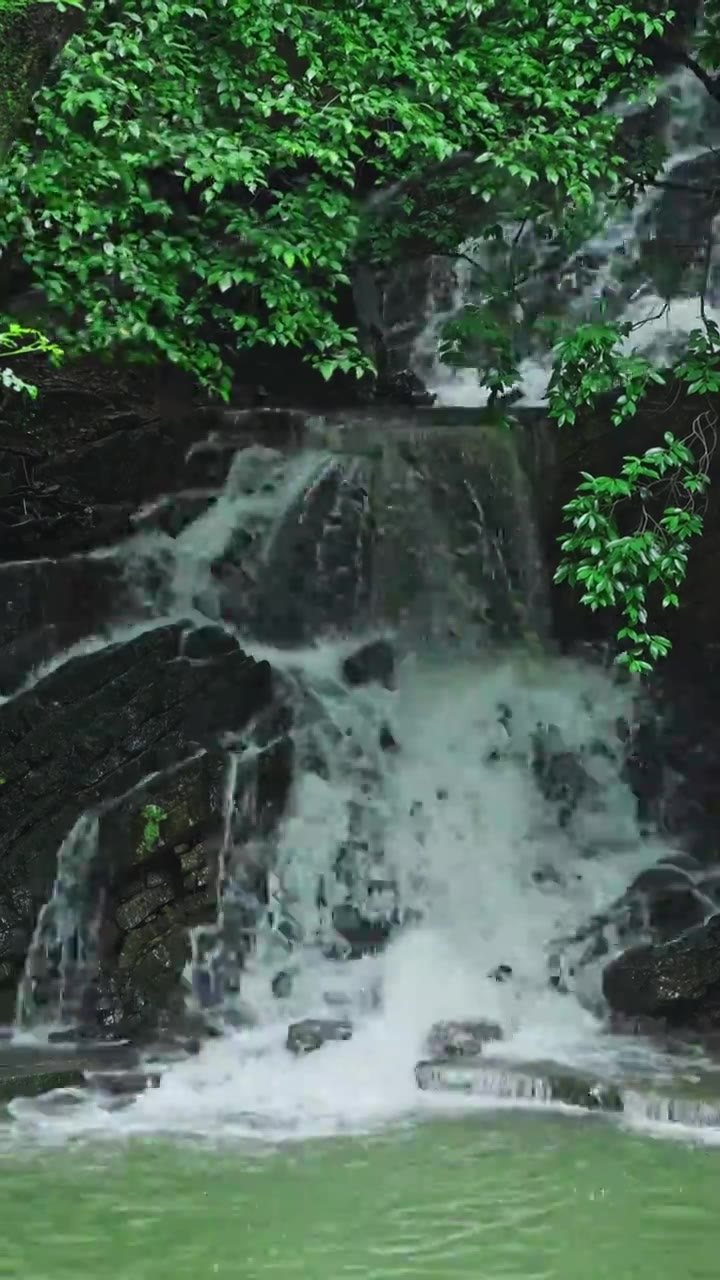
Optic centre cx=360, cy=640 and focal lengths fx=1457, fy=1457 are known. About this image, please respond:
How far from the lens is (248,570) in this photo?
12.1 metres

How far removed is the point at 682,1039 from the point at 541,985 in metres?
1.14

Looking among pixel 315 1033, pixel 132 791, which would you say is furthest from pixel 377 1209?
pixel 132 791

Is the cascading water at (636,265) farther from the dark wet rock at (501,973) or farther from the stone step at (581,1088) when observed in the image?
the stone step at (581,1088)

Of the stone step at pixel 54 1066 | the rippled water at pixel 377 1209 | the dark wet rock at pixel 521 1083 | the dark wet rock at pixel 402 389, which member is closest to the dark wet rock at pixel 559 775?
the dark wet rock at pixel 521 1083

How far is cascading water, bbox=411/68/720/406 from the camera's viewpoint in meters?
13.8

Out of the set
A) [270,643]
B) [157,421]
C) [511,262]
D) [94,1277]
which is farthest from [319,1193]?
[511,262]

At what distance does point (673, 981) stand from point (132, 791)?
3979 mm

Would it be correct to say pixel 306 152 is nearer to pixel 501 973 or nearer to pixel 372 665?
pixel 372 665

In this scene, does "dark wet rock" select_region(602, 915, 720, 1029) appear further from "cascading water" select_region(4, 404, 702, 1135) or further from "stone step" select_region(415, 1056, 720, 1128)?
"stone step" select_region(415, 1056, 720, 1128)

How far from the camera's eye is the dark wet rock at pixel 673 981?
9875mm

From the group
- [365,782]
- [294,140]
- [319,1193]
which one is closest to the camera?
[319,1193]

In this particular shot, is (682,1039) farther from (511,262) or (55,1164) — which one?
(511,262)

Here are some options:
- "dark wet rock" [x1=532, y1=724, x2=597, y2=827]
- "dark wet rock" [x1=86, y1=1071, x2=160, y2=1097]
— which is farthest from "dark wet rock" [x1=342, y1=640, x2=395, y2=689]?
"dark wet rock" [x1=86, y1=1071, x2=160, y2=1097]

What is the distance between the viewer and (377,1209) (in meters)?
6.37
